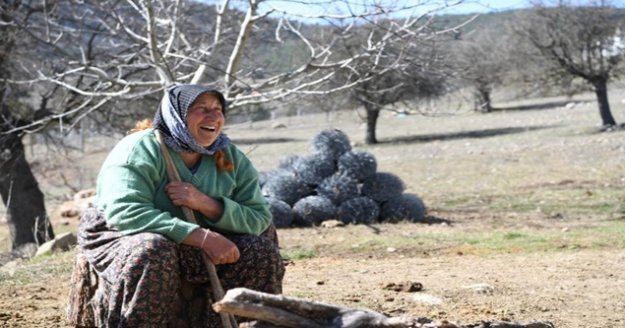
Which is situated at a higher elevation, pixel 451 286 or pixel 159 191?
pixel 159 191

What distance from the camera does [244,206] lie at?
4.12 meters

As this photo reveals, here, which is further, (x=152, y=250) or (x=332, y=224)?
(x=332, y=224)

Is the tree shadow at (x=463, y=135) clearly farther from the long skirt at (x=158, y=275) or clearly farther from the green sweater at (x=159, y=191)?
the long skirt at (x=158, y=275)

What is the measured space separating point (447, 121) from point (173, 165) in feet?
123

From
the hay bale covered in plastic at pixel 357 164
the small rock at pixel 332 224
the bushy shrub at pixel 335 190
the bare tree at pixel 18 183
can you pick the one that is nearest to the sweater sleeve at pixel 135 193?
the small rock at pixel 332 224

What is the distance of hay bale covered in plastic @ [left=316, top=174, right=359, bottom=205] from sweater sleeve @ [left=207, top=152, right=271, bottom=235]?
673 centimetres

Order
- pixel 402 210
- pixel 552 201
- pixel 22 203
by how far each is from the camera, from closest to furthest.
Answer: pixel 402 210
pixel 22 203
pixel 552 201

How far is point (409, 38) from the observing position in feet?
30.9

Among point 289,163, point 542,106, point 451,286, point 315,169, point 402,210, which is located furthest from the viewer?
point 542,106

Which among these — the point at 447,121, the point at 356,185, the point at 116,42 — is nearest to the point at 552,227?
the point at 356,185

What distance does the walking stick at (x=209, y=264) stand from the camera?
12.5ft

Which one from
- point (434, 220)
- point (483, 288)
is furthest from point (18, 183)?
point (483, 288)

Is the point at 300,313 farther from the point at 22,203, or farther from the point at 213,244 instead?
the point at 22,203

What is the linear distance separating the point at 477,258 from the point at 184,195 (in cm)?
409
